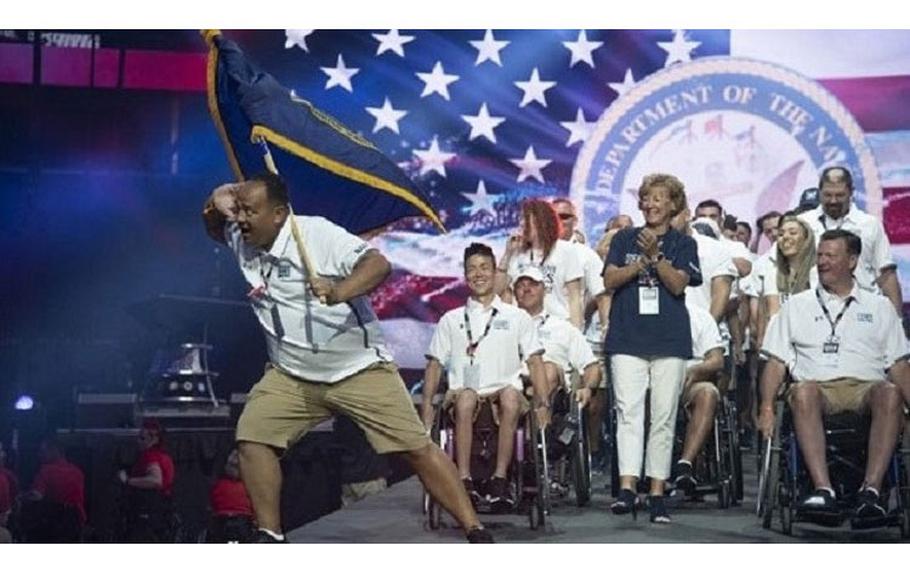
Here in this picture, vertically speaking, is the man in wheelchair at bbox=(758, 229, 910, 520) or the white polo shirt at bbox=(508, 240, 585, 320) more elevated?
the white polo shirt at bbox=(508, 240, 585, 320)

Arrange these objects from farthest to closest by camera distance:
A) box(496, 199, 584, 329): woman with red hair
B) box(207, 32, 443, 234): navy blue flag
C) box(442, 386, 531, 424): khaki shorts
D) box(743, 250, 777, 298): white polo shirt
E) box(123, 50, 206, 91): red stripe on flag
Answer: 1. box(123, 50, 206, 91): red stripe on flag
2. box(743, 250, 777, 298): white polo shirt
3. box(496, 199, 584, 329): woman with red hair
4. box(442, 386, 531, 424): khaki shorts
5. box(207, 32, 443, 234): navy blue flag

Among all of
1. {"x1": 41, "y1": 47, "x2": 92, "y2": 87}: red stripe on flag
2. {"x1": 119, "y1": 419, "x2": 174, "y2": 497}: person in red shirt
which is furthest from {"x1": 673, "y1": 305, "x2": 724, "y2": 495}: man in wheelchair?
{"x1": 41, "y1": 47, "x2": 92, "y2": 87}: red stripe on flag

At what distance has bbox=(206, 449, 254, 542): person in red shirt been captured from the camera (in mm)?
7758

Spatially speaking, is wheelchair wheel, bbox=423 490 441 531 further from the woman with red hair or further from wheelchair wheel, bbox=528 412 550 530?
the woman with red hair

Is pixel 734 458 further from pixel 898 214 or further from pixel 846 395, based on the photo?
pixel 898 214

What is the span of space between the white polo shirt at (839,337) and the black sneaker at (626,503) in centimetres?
66

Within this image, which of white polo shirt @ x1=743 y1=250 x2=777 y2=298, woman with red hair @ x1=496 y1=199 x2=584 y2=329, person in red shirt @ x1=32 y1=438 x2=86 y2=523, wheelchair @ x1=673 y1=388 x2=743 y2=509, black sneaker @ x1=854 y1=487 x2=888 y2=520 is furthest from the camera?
person in red shirt @ x1=32 y1=438 x2=86 y2=523

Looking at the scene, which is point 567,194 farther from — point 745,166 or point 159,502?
point 159,502

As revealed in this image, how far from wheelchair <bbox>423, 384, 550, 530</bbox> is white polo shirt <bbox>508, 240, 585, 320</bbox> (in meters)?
0.92

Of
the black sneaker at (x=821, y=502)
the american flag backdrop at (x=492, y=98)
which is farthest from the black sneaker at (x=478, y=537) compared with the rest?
the american flag backdrop at (x=492, y=98)

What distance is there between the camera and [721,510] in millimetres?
6414

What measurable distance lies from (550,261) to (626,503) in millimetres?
1338

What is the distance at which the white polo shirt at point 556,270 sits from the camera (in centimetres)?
696
